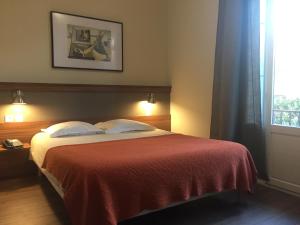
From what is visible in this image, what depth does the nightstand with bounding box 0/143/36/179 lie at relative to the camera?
10.6ft

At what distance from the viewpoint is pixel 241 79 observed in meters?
3.24

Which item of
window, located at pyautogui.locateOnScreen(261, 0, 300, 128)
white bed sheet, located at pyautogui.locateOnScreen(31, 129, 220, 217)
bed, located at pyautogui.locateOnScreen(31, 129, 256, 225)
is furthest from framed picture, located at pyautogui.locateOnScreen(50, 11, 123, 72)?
window, located at pyautogui.locateOnScreen(261, 0, 300, 128)

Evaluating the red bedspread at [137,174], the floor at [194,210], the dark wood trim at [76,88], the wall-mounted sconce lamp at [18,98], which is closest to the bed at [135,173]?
the red bedspread at [137,174]

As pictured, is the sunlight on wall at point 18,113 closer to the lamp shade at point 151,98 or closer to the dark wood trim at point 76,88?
the dark wood trim at point 76,88

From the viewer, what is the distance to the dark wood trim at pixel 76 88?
131 inches

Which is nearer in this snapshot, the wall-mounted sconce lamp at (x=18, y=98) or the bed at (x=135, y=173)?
the bed at (x=135, y=173)

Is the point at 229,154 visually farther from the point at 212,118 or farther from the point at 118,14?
the point at 118,14

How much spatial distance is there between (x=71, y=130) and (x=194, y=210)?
5.58 ft

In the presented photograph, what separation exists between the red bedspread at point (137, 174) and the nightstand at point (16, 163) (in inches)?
37.9

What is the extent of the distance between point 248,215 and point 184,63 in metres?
2.53

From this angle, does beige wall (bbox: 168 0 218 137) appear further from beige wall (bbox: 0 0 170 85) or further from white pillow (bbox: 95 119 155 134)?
white pillow (bbox: 95 119 155 134)

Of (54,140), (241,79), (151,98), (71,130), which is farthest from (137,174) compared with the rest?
(151,98)

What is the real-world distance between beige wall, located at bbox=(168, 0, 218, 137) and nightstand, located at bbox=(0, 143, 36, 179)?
7.51 ft

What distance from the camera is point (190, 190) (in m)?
2.21
